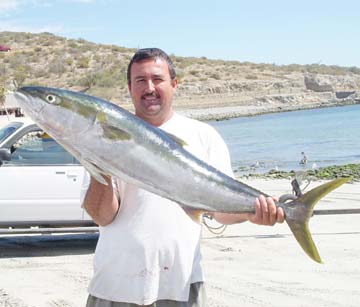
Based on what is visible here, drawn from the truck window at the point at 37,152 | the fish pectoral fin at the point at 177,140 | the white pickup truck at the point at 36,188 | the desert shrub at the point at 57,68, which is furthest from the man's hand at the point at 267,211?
the desert shrub at the point at 57,68

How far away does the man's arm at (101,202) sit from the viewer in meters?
3.18

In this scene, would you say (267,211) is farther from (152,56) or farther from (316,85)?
(316,85)

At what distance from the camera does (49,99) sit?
279 cm

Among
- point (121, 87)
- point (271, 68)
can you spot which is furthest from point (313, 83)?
point (121, 87)

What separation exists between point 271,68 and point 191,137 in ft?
380

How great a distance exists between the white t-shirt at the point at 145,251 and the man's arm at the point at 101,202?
6 cm

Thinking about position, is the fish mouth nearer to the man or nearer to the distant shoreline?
the man

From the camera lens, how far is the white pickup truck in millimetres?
8992

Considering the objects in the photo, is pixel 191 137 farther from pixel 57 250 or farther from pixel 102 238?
pixel 57 250

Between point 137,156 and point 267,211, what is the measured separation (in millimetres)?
714

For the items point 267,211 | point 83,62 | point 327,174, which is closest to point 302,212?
point 267,211

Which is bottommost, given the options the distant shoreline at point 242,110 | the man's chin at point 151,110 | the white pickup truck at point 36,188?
the distant shoreline at point 242,110

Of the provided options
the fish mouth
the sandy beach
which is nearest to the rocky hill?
the sandy beach

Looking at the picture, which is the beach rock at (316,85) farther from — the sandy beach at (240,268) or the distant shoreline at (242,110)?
the sandy beach at (240,268)
